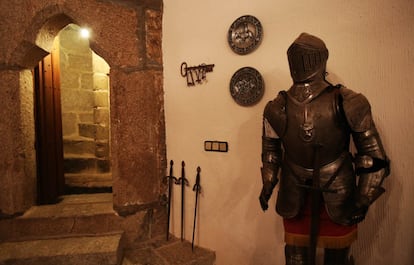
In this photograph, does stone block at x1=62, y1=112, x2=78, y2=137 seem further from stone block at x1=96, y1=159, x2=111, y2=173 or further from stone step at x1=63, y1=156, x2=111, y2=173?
stone block at x1=96, y1=159, x2=111, y2=173

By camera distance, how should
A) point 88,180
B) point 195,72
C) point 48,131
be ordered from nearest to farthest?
point 195,72 < point 48,131 < point 88,180

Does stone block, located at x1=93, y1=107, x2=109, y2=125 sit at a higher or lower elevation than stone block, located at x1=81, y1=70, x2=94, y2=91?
lower

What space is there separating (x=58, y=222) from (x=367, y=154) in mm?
1975

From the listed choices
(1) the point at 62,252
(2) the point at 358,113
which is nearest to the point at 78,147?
(1) the point at 62,252

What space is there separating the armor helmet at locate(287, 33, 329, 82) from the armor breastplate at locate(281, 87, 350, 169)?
91 mm

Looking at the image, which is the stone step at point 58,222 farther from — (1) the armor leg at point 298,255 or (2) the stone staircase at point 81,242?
(1) the armor leg at point 298,255

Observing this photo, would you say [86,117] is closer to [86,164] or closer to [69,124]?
[69,124]

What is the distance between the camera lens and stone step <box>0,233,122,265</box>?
62.8 inches

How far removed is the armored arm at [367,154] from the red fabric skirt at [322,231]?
15cm

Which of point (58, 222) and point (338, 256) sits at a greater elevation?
point (338, 256)

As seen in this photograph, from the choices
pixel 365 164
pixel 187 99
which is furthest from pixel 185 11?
pixel 365 164

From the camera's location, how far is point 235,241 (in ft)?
5.66

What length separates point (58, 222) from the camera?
1.86 metres

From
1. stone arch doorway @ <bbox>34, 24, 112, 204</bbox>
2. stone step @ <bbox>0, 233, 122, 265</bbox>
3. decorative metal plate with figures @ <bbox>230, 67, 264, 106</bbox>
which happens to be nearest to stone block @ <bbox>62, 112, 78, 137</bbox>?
stone arch doorway @ <bbox>34, 24, 112, 204</bbox>
